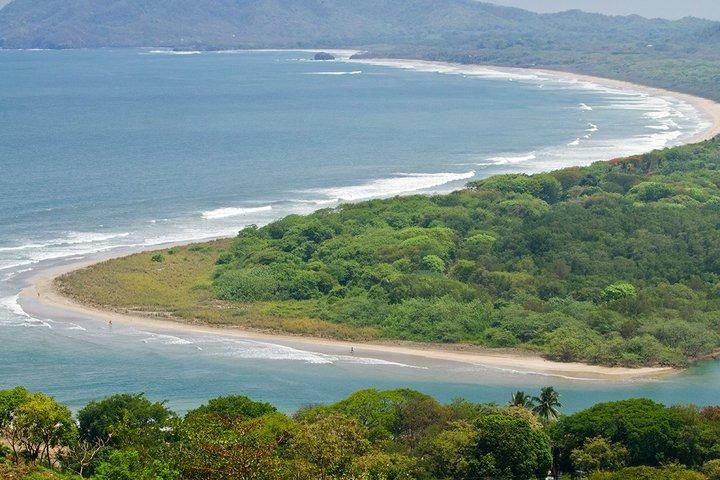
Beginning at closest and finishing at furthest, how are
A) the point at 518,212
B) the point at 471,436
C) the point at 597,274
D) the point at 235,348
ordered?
the point at 471,436 → the point at 235,348 → the point at 597,274 → the point at 518,212

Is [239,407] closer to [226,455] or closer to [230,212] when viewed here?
[226,455]

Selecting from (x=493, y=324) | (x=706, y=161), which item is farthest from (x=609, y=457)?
(x=706, y=161)

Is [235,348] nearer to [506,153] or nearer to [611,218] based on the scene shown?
[611,218]

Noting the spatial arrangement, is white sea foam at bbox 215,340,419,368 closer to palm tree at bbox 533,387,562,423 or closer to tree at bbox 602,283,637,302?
palm tree at bbox 533,387,562,423

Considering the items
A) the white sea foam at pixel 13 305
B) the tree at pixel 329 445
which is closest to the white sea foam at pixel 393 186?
the white sea foam at pixel 13 305

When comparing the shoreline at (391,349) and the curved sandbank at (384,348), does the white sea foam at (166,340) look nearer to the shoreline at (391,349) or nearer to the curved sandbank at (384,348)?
the shoreline at (391,349)
